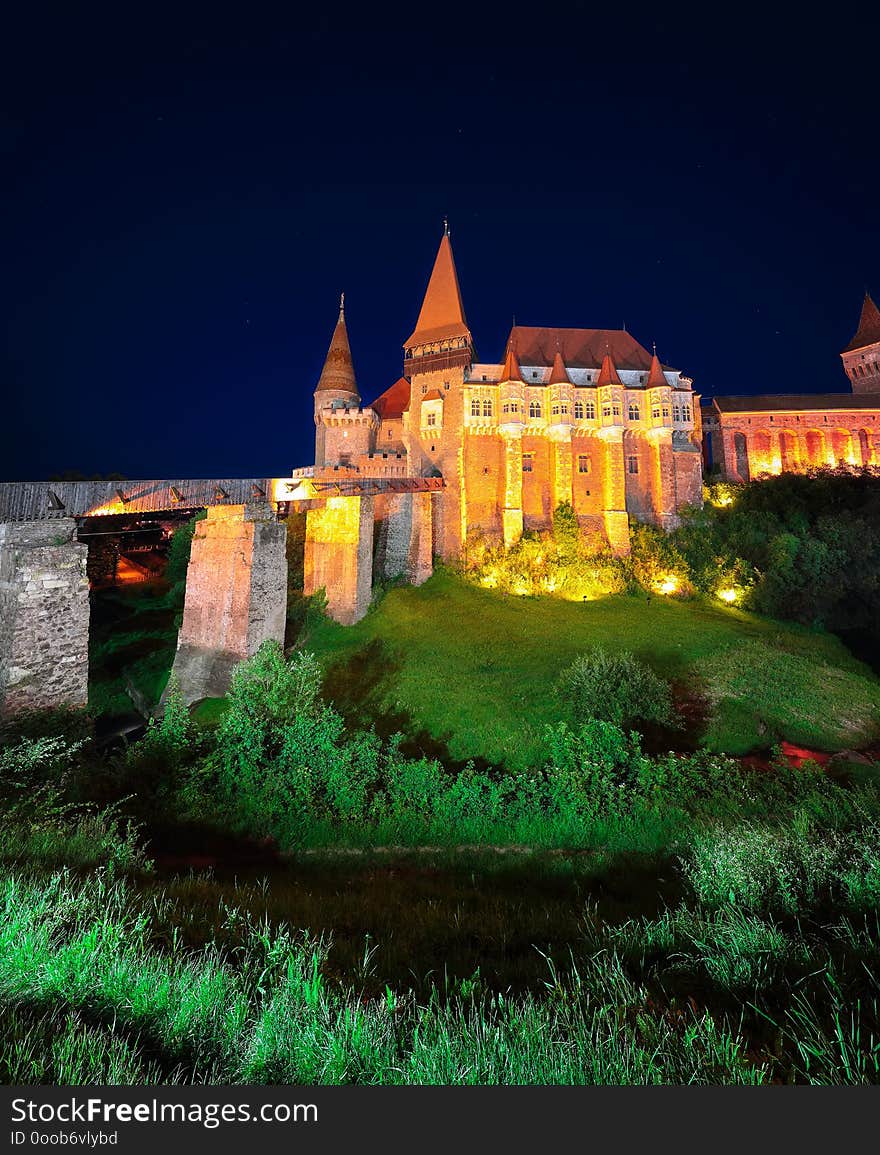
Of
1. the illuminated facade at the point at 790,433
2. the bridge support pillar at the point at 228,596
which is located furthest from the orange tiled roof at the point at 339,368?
the illuminated facade at the point at 790,433

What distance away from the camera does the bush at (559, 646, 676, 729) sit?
13555 millimetres

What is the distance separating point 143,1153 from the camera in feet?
6.86

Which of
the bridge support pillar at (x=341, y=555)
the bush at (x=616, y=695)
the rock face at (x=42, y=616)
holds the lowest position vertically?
the bush at (x=616, y=695)

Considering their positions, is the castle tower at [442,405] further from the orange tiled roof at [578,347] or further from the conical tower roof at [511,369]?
the orange tiled roof at [578,347]

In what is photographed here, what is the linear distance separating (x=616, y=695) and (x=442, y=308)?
3843 cm

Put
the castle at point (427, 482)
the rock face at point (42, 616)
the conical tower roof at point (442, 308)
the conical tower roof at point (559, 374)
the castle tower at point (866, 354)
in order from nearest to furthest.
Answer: the rock face at point (42, 616) → the castle at point (427, 482) → the conical tower roof at point (559, 374) → the conical tower roof at point (442, 308) → the castle tower at point (866, 354)

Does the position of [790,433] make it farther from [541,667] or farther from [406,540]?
[541,667]

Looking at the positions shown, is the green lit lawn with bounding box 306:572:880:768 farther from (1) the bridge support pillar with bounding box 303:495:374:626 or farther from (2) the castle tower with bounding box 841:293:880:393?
(2) the castle tower with bounding box 841:293:880:393

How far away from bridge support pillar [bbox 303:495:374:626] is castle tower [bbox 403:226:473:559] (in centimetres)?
1254

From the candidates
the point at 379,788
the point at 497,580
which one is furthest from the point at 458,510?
the point at 379,788

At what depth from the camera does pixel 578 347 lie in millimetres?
41156

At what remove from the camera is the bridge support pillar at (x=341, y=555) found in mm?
23000

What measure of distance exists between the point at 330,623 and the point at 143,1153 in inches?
822

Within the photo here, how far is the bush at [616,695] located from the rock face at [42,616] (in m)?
12.8
